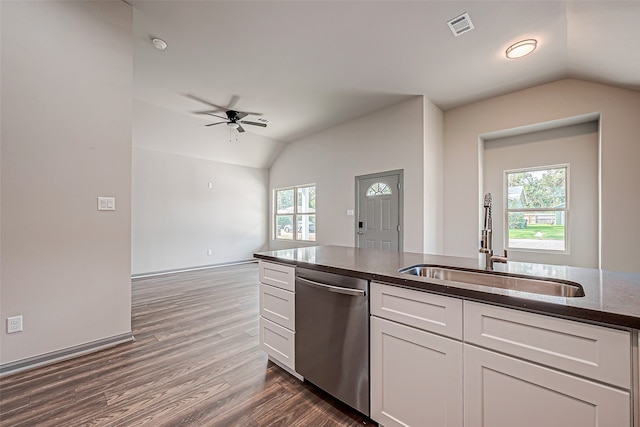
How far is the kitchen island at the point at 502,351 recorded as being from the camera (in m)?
0.83

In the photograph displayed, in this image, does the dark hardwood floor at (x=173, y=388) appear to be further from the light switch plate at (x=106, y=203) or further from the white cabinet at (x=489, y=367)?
the light switch plate at (x=106, y=203)

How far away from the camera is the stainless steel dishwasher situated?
57.9 inches

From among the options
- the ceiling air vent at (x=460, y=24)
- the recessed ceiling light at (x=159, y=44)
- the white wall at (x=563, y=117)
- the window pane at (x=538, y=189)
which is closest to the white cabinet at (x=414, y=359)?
the ceiling air vent at (x=460, y=24)

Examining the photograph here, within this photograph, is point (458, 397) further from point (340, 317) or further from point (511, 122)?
point (511, 122)

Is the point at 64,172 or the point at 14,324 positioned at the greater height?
the point at 64,172

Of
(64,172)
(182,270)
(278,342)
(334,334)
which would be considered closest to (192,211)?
(182,270)

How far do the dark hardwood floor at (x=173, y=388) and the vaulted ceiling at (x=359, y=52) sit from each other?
10.4ft

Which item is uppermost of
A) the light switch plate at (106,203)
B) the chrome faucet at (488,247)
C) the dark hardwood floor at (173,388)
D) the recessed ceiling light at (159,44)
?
the recessed ceiling light at (159,44)

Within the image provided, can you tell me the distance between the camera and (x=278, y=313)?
1986 millimetres

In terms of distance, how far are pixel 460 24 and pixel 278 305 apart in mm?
3123

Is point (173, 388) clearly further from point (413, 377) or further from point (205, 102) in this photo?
point (205, 102)

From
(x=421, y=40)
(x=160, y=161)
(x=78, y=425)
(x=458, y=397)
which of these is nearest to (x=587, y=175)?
(x=421, y=40)

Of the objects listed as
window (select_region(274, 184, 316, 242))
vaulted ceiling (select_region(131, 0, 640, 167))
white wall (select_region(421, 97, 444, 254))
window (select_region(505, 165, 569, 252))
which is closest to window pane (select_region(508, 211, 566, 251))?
window (select_region(505, 165, 569, 252))

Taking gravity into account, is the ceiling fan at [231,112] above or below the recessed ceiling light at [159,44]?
below
